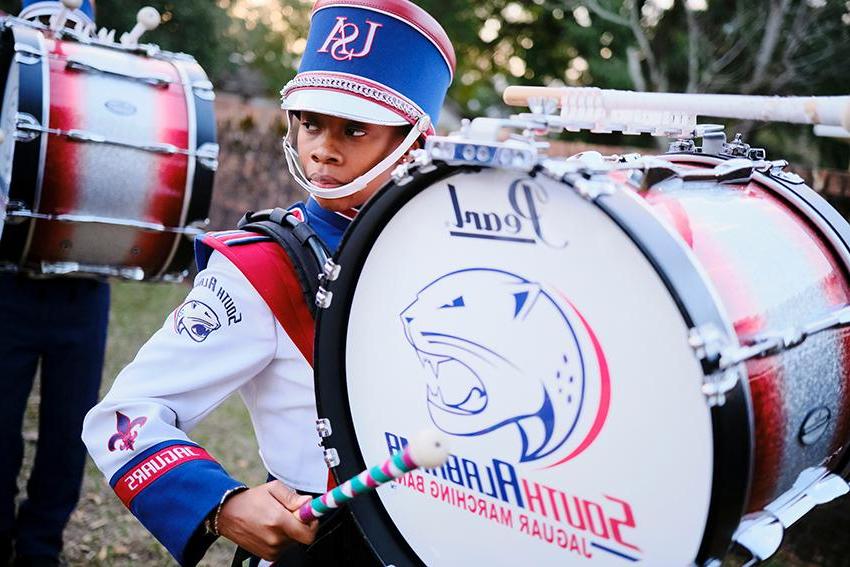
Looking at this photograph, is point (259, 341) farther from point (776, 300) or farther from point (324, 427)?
point (776, 300)

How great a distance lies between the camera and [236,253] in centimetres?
165

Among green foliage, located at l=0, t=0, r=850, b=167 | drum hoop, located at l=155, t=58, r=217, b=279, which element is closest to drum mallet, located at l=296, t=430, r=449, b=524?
drum hoop, located at l=155, t=58, r=217, b=279

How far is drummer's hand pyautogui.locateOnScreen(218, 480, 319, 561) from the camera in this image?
1.40m

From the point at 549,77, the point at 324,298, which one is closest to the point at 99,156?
the point at 324,298

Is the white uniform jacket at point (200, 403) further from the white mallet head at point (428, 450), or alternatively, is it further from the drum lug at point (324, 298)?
the white mallet head at point (428, 450)

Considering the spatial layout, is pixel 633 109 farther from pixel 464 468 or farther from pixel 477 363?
pixel 464 468

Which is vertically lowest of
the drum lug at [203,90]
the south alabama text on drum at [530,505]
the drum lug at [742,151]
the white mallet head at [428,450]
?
the south alabama text on drum at [530,505]

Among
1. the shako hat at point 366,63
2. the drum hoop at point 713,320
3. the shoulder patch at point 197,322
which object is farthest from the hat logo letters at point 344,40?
the drum hoop at point 713,320

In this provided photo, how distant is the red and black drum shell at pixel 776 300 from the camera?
1152mm

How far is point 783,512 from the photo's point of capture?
4.23ft

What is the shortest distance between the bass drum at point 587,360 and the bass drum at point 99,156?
2.06 meters

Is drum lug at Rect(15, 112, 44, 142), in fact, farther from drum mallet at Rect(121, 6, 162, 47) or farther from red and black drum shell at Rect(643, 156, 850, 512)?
red and black drum shell at Rect(643, 156, 850, 512)

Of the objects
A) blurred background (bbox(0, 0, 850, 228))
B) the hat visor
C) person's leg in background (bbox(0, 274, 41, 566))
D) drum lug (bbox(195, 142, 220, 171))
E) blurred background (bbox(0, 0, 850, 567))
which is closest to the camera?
the hat visor

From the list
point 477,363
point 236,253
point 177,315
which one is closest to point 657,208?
point 477,363
